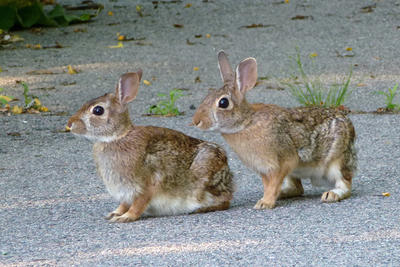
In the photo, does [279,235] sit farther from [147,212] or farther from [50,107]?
[50,107]

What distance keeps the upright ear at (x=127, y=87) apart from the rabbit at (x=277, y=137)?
0.47 metres

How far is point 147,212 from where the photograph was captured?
18.7 ft

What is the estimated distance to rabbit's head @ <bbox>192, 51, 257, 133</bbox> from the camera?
5.59 meters

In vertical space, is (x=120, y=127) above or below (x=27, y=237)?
above

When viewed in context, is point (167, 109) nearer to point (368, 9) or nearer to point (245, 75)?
point (245, 75)

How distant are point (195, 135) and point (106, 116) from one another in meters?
2.86

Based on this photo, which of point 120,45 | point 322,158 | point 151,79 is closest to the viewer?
point 322,158

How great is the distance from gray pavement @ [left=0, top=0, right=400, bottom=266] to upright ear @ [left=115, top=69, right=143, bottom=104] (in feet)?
2.91

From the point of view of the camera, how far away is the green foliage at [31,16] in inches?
535

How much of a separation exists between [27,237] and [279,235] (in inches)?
64.9

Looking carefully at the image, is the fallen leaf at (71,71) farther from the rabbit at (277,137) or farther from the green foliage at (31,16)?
the rabbit at (277,137)

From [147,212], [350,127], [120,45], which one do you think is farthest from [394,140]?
[120,45]

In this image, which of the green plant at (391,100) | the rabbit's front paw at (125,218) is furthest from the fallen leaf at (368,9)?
the rabbit's front paw at (125,218)

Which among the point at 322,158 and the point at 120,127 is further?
the point at 322,158
